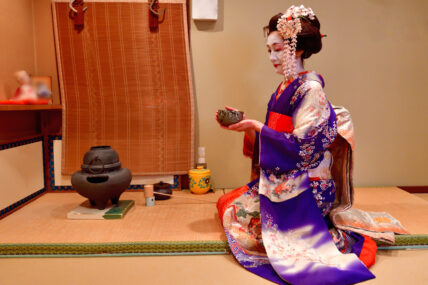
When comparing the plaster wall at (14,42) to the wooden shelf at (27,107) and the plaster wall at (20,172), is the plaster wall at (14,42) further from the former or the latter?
the plaster wall at (20,172)

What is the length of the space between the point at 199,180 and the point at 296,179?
4.18 feet

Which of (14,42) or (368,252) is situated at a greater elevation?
(14,42)

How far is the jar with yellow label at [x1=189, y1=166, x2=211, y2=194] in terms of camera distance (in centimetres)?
313

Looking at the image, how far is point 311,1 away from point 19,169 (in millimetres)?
2838

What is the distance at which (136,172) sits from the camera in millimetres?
3229

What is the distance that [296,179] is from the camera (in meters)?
2.00

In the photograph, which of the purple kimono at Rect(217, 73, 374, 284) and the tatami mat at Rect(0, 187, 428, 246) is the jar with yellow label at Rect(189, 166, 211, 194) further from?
the purple kimono at Rect(217, 73, 374, 284)

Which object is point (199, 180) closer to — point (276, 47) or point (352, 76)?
point (276, 47)

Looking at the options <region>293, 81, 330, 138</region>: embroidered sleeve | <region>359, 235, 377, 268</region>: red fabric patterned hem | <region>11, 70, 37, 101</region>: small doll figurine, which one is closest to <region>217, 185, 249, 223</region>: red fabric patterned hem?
<region>293, 81, 330, 138</region>: embroidered sleeve

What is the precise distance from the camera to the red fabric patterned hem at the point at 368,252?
1.90 meters

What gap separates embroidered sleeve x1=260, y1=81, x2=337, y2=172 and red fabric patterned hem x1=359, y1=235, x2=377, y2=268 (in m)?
0.56

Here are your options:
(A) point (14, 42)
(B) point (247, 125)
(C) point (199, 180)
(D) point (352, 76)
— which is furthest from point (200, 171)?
(A) point (14, 42)

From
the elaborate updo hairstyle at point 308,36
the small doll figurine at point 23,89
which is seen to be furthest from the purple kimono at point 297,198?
the small doll figurine at point 23,89

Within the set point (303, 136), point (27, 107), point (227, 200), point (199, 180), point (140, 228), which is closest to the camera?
point (303, 136)
